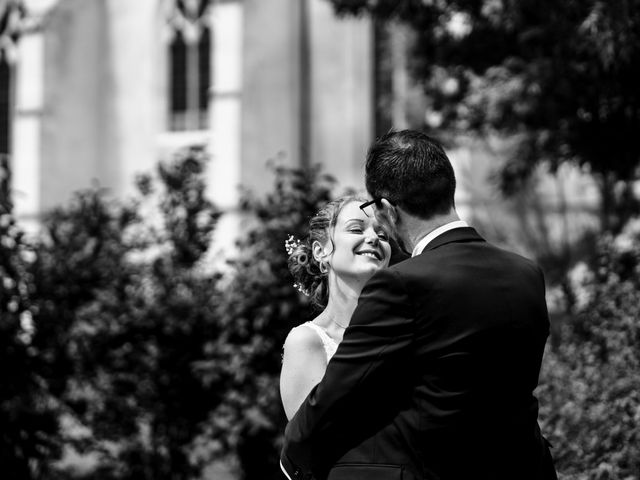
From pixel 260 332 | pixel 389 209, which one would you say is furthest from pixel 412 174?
pixel 260 332

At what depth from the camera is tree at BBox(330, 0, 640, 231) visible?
8078 mm

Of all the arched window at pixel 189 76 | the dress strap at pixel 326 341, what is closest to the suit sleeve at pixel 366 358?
the dress strap at pixel 326 341

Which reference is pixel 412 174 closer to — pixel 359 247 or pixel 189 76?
pixel 359 247

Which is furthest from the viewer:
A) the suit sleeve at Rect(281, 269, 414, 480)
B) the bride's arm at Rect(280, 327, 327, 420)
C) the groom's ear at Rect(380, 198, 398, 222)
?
the bride's arm at Rect(280, 327, 327, 420)

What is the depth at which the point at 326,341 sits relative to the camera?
11.8 feet

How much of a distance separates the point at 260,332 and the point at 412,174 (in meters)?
5.16

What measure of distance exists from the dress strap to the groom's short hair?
0.70 meters

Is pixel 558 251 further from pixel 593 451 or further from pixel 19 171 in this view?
pixel 19 171

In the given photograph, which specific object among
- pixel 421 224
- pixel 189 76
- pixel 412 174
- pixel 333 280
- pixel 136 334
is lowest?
pixel 136 334

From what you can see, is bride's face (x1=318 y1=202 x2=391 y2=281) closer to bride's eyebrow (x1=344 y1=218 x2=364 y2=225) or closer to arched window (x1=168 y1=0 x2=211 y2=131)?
bride's eyebrow (x1=344 y1=218 x2=364 y2=225)

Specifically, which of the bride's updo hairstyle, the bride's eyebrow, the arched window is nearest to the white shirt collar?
the bride's eyebrow

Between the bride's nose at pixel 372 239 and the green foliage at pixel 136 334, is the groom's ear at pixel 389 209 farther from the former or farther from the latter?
the green foliage at pixel 136 334

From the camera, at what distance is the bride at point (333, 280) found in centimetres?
348

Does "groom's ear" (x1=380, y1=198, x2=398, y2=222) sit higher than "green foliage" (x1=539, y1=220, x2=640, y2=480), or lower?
higher
